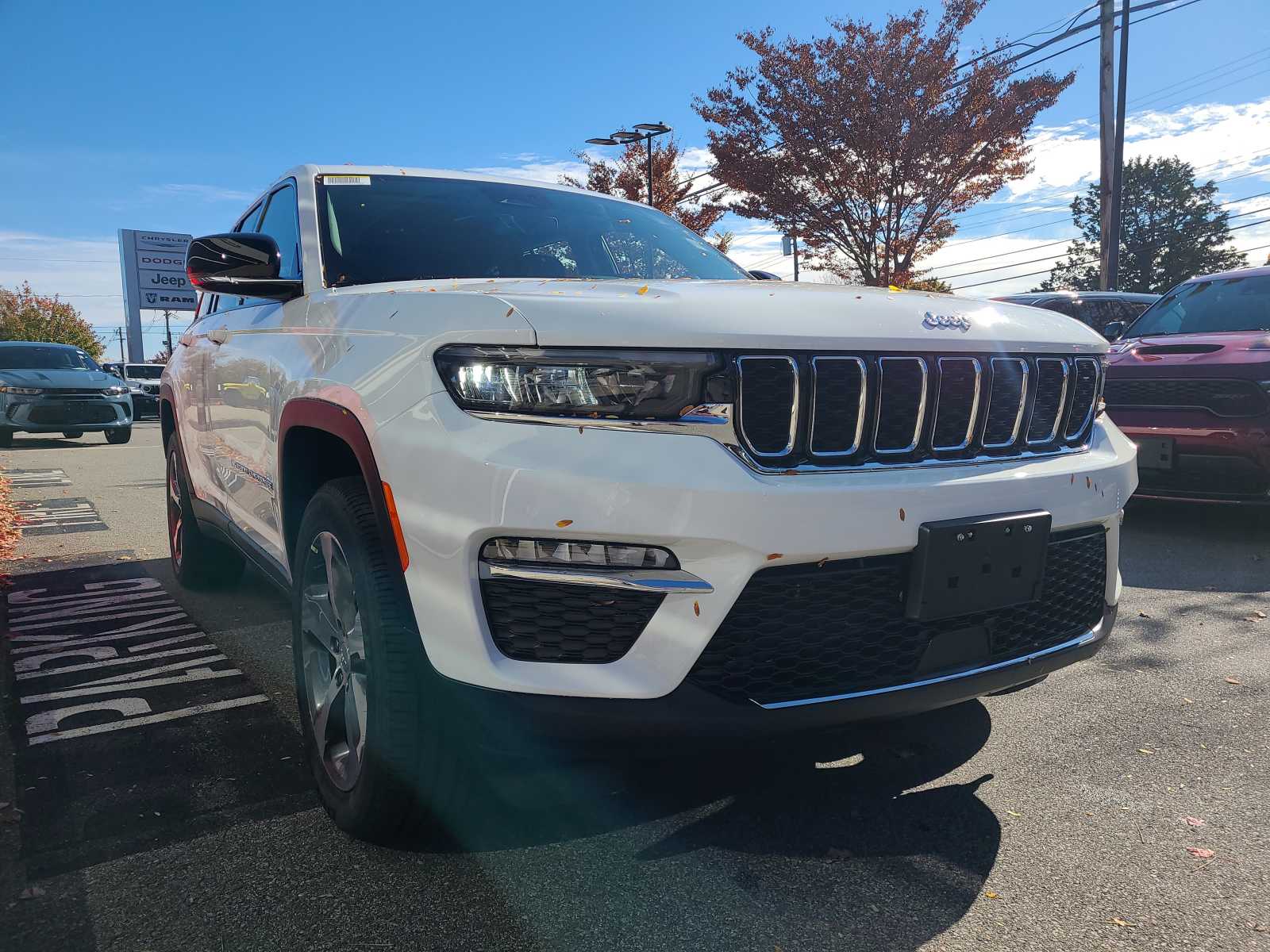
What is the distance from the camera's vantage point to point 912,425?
211 cm

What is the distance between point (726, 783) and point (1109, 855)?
92 cm

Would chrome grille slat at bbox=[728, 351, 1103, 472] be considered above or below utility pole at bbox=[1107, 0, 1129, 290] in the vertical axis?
below

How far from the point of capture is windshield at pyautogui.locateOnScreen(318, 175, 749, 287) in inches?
118

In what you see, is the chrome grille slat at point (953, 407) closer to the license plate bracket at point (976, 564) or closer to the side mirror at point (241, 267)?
the license plate bracket at point (976, 564)

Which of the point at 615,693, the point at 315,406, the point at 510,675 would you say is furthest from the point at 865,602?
the point at 315,406

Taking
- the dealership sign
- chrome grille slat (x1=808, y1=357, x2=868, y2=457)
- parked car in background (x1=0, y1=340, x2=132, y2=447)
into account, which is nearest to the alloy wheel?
chrome grille slat (x1=808, y1=357, x2=868, y2=457)

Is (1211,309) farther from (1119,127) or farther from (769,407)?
(1119,127)

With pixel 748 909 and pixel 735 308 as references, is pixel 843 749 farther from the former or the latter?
pixel 735 308

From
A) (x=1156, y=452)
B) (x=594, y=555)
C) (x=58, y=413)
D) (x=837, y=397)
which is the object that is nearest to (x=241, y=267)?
(x=594, y=555)

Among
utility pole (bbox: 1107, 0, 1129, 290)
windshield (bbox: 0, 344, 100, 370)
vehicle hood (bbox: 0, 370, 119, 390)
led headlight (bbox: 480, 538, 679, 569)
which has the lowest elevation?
led headlight (bbox: 480, 538, 679, 569)

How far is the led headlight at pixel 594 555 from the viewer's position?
1843 mm

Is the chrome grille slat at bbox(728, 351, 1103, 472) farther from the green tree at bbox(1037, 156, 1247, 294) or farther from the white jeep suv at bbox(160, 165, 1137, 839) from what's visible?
the green tree at bbox(1037, 156, 1247, 294)

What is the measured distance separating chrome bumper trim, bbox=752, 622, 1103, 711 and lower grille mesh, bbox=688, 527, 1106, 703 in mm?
11

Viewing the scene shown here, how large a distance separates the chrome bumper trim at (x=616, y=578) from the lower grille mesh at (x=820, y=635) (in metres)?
0.11
